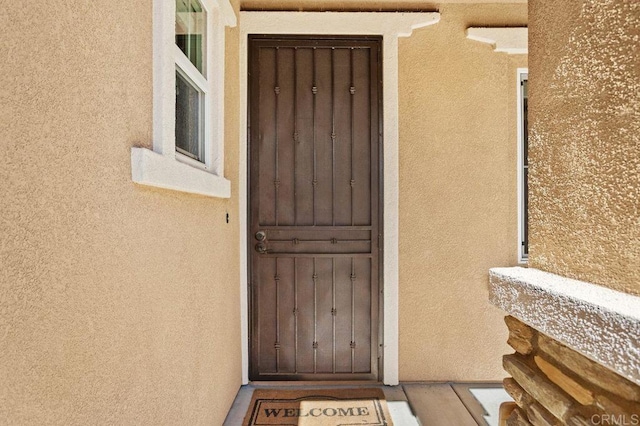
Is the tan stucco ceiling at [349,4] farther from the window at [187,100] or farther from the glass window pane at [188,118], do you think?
the glass window pane at [188,118]

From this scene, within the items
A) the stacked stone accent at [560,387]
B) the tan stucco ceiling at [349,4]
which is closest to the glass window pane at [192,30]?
the tan stucco ceiling at [349,4]

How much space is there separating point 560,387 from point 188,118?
6.14 ft

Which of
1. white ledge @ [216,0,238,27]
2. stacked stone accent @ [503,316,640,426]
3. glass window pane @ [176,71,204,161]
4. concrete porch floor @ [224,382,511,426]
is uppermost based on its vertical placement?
white ledge @ [216,0,238,27]

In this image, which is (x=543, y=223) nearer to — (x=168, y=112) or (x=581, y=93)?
(x=581, y=93)

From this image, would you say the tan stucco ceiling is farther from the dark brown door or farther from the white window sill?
the white window sill

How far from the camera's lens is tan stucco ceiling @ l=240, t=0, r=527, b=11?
2.92m

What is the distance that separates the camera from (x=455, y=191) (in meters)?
2.94

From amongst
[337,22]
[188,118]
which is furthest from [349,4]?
[188,118]

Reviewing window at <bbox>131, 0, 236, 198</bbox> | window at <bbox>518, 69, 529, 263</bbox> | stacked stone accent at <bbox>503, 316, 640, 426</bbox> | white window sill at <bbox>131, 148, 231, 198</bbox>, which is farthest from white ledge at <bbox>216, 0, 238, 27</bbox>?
stacked stone accent at <bbox>503, 316, 640, 426</bbox>

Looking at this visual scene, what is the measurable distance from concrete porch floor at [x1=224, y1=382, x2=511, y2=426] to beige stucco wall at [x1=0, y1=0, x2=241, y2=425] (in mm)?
1296

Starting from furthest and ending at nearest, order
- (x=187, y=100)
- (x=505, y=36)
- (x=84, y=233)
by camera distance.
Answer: (x=505, y=36), (x=187, y=100), (x=84, y=233)

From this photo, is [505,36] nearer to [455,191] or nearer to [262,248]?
[455,191]

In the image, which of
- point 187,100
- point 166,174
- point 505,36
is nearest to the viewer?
point 166,174

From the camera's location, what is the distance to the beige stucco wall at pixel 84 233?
0.78m
